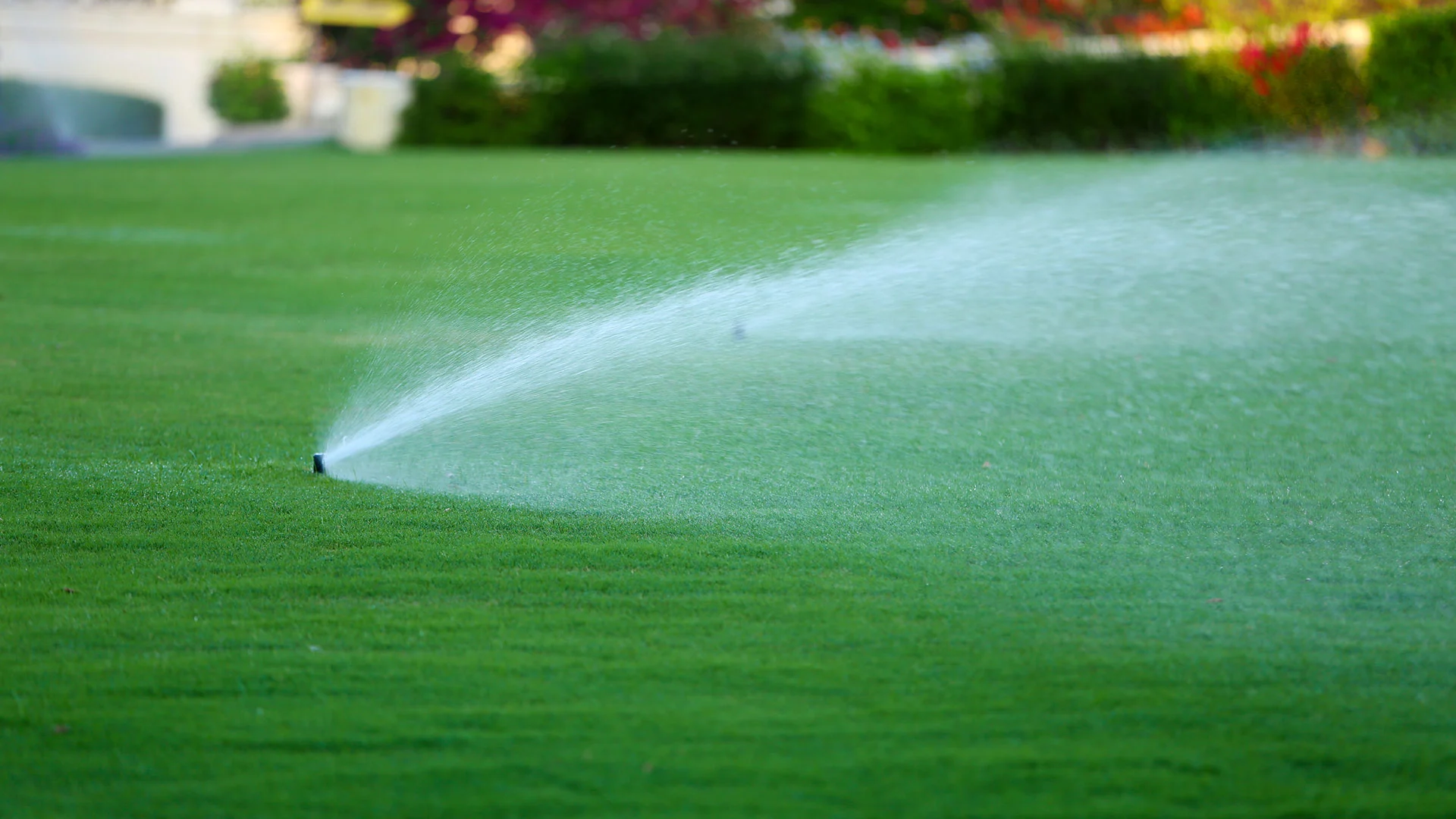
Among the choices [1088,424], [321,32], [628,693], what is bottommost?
[321,32]

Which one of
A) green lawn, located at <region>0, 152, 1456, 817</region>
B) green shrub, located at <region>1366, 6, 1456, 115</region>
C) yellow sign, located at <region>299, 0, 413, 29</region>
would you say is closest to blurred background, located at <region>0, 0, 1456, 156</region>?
green shrub, located at <region>1366, 6, 1456, 115</region>

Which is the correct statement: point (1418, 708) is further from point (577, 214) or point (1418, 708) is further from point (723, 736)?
point (577, 214)

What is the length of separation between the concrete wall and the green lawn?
19070mm

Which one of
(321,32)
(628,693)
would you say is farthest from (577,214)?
(321,32)

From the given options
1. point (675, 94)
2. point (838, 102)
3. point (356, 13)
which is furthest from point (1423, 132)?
point (356, 13)

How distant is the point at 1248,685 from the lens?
2809 millimetres

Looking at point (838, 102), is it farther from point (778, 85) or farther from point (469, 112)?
point (469, 112)

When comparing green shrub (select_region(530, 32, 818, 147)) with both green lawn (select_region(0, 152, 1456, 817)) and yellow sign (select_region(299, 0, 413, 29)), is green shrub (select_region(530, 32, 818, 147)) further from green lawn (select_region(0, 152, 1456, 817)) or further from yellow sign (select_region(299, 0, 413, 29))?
green lawn (select_region(0, 152, 1456, 817))

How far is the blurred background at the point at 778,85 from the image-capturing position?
61.1ft

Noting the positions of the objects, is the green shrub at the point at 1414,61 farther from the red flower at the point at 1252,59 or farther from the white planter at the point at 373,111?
the white planter at the point at 373,111

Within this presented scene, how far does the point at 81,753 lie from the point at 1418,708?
2232 mm

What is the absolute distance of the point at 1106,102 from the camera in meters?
20.7

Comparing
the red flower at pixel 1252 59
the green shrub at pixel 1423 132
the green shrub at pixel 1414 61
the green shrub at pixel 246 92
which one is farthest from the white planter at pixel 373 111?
the green shrub at pixel 1423 132

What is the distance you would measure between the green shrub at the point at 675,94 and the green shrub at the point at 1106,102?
2788mm
